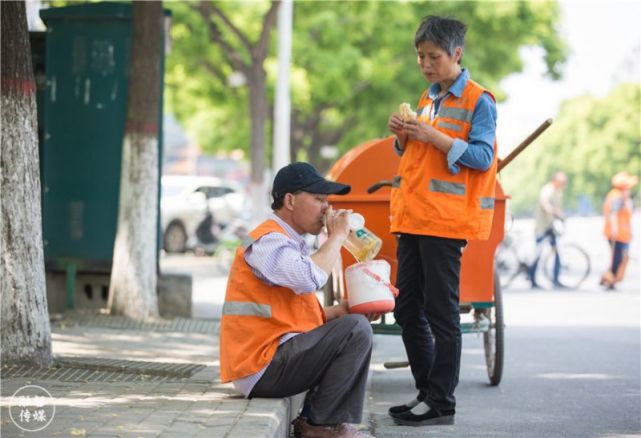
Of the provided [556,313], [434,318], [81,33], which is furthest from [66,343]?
[556,313]

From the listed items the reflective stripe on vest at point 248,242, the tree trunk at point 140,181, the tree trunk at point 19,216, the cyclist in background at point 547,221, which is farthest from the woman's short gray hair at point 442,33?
the cyclist in background at point 547,221

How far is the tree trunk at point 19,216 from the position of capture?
7.23 meters

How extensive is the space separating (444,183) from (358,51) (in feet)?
81.0

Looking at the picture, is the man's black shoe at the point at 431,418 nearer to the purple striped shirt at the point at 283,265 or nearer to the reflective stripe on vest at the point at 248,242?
the purple striped shirt at the point at 283,265

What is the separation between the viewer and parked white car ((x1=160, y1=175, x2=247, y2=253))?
2973cm

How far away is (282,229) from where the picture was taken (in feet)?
17.7

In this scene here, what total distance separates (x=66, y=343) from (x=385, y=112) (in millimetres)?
25295

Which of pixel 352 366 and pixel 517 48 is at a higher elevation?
pixel 517 48

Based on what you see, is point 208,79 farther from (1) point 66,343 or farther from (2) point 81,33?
(1) point 66,343

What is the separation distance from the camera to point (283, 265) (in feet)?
17.2

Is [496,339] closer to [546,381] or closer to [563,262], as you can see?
[546,381]

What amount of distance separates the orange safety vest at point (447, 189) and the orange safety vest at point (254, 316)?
3.37 feet

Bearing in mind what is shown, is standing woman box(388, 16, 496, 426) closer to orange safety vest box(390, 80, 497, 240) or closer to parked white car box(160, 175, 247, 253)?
orange safety vest box(390, 80, 497, 240)

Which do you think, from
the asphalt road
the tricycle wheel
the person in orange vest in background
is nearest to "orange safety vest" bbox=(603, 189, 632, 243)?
the person in orange vest in background
